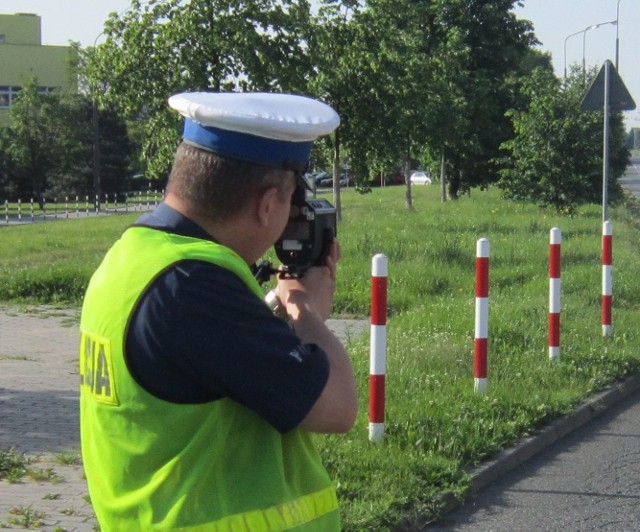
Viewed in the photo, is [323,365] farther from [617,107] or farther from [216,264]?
[617,107]

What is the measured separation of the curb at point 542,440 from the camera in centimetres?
644

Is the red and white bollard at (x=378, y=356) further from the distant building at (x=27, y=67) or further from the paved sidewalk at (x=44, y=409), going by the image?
the distant building at (x=27, y=67)

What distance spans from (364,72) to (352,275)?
39.7 ft

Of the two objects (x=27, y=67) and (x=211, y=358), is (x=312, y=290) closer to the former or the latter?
(x=211, y=358)

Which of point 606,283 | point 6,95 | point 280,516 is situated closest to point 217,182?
point 280,516

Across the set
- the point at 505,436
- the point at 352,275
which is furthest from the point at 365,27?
the point at 505,436

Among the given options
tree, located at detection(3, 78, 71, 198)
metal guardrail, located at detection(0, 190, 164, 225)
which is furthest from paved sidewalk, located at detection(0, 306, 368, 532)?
tree, located at detection(3, 78, 71, 198)

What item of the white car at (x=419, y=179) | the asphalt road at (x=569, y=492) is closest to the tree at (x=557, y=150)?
the asphalt road at (x=569, y=492)

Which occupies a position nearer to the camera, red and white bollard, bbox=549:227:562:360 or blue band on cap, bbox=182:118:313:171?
blue band on cap, bbox=182:118:313:171

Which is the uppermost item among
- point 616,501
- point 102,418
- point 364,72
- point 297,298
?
point 364,72

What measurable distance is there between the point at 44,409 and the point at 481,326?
10.3ft

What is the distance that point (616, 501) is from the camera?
6.32 metres

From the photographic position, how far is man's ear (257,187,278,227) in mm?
2131

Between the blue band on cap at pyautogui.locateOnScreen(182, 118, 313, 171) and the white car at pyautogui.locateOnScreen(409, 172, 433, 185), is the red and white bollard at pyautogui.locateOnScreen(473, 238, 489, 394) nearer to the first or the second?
the blue band on cap at pyautogui.locateOnScreen(182, 118, 313, 171)
